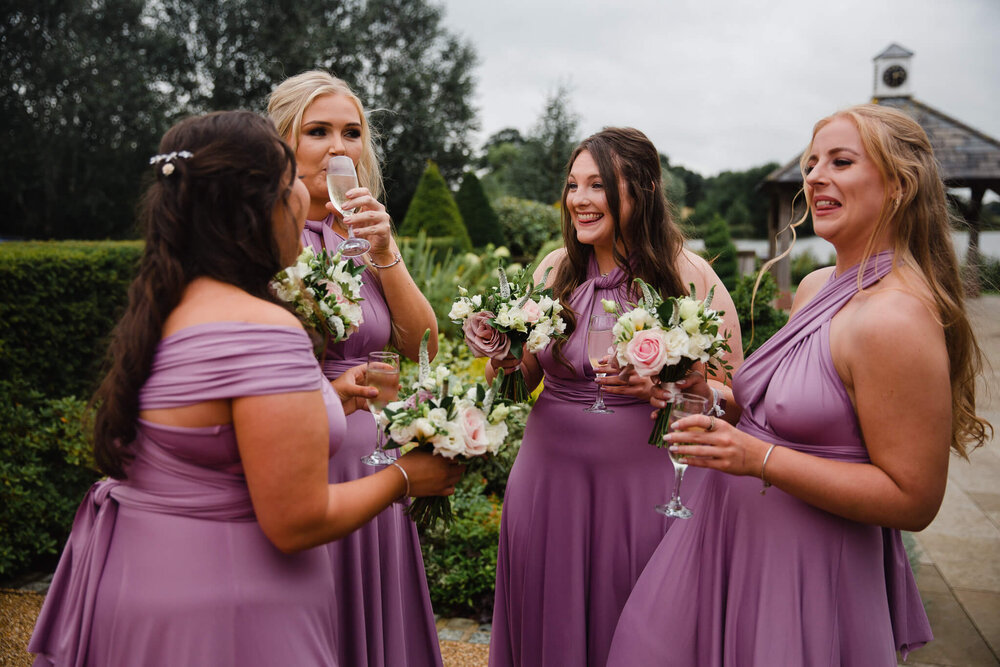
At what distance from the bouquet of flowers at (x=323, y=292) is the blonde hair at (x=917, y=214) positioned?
1781mm

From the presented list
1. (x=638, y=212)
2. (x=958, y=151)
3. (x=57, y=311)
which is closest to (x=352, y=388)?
(x=638, y=212)

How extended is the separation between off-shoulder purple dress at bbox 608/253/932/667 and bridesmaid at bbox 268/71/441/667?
100cm

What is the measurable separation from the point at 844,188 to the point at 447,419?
145cm

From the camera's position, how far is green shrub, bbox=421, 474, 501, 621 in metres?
4.89

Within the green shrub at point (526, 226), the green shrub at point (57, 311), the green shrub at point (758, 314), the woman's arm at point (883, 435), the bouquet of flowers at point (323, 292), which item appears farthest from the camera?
the green shrub at point (526, 226)

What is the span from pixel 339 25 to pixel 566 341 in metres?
29.2

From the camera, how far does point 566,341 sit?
329 centimetres

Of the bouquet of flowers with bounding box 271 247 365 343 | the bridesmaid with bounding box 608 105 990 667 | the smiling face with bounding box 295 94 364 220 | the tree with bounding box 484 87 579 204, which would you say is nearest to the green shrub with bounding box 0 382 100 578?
the smiling face with bounding box 295 94 364 220

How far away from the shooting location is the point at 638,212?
3369 mm

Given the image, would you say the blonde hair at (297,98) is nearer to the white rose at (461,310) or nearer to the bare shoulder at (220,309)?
the white rose at (461,310)

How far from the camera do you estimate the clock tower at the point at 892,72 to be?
764 inches

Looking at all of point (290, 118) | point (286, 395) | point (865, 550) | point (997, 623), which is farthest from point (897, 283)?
point (997, 623)

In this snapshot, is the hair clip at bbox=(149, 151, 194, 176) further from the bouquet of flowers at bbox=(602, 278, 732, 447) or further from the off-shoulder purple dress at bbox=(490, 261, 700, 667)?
the off-shoulder purple dress at bbox=(490, 261, 700, 667)

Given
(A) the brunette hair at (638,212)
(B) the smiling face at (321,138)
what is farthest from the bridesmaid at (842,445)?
(B) the smiling face at (321,138)
